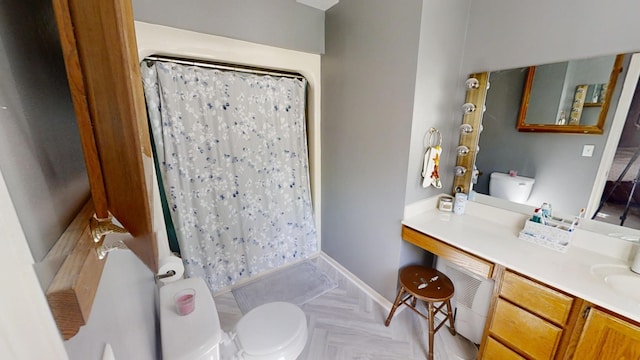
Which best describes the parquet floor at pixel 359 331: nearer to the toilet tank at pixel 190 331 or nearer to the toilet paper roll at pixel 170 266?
the toilet paper roll at pixel 170 266

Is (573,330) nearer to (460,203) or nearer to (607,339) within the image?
(607,339)

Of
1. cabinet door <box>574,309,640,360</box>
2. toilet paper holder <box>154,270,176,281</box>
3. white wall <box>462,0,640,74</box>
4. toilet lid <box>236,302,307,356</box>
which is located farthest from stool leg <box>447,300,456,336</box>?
toilet paper holder <box>154,270,176,281</box>

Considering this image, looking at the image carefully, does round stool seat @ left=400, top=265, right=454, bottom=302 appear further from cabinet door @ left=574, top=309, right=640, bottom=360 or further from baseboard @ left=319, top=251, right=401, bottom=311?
cabinet door @ left=574, top=309, right=640, bottom=360

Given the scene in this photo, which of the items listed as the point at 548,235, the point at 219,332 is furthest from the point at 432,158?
the point at 219,332

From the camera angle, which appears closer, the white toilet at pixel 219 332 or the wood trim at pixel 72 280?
the wood trim at pixel 72 280

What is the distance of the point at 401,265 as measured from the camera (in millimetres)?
1784

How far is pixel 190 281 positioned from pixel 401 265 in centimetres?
141

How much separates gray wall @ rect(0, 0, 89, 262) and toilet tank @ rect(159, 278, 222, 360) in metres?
0.75

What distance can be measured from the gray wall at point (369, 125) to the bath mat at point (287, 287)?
0.30 metres

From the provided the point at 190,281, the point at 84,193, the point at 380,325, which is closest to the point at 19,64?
the point at 84,193

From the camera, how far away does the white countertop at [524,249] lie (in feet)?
3.38

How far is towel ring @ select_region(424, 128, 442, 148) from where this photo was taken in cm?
166

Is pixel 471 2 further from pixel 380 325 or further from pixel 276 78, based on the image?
pixel 380 325

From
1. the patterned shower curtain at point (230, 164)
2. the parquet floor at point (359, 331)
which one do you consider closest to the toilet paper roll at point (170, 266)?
the patterned shower curtain at point (230, 164)
